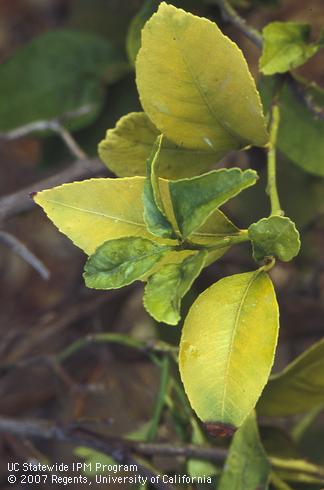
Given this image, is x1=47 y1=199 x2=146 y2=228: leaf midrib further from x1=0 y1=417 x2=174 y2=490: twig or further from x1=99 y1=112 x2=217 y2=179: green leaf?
x1=0 y1=417 x2=174 y2=490: twig

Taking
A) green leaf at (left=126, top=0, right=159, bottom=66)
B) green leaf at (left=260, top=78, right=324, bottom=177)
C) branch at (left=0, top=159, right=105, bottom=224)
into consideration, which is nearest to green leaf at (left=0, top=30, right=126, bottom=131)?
branch at (left=0, top=159, right=105, bottom=224)

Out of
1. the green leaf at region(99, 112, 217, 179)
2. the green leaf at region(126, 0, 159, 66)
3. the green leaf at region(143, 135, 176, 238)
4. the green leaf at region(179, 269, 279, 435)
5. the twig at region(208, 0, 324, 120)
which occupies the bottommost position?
the green leaf at region(179, 269, 279, 435)

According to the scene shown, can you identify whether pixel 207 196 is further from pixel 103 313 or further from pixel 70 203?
pixel 103 313

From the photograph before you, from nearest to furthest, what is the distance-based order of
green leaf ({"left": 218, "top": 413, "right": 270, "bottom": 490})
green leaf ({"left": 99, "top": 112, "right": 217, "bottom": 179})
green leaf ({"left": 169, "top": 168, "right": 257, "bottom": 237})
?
green leaf ({"left": 169, "top": 168, "right": 257, "bottom": 237}) < green leaf ({"left": 99, "top": 112, "right": 217, "bottom": 179}) < green leaf ({"left": 218, "top": 413, "right": 270, "bottom": 490})

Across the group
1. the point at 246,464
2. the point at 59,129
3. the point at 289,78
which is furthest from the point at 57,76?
the point at 246,464

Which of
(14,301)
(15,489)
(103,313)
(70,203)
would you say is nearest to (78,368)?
(103,313)

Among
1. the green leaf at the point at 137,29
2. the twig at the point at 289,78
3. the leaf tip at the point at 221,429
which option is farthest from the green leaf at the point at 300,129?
the leaf tip at the point at 221,429

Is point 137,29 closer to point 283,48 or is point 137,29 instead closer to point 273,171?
point 283,48
